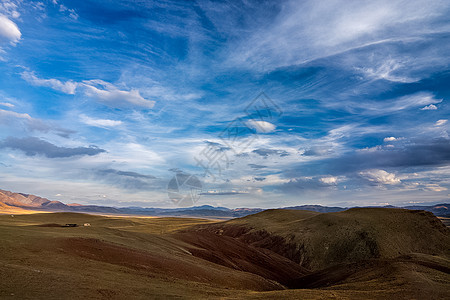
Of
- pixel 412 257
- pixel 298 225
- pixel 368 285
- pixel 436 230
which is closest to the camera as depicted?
pixel 368 285

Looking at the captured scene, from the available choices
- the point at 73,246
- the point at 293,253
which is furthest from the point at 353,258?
the point at 73,246

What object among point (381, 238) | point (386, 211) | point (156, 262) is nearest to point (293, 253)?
point (381, 238)

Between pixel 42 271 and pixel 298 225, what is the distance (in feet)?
257

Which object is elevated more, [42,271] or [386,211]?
[386,211]

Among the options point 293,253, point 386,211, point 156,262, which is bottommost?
point 293,253

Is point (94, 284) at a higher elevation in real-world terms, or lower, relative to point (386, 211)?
lower

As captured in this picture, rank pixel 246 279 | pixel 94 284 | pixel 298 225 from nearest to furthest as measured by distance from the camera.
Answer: pixel 94 284 < pixel 246 279 < pixel 298 225

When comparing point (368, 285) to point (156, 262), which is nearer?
point (368, 285)

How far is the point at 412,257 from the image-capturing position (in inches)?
1436

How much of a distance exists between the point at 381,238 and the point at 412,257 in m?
30.4

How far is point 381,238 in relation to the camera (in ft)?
210

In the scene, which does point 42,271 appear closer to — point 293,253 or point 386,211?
point 293,253

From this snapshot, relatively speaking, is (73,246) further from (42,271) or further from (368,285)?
(368,285)

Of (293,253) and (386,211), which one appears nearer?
(293,253)
